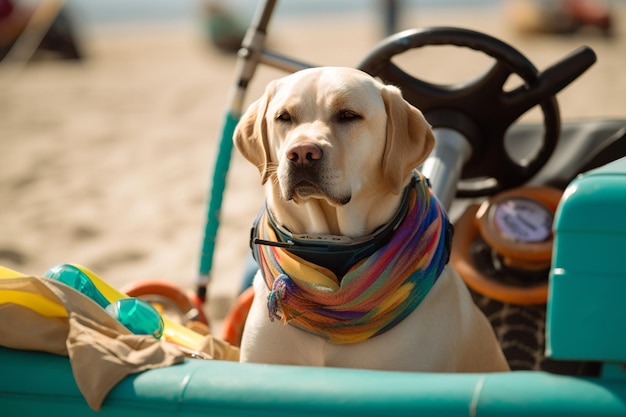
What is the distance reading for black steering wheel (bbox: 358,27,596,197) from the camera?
7.65 feet

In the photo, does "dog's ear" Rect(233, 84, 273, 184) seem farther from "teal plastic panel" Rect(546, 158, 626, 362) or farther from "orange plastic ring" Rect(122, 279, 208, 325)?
"teal plastic panel" Rect(546, 158, 626, 362)

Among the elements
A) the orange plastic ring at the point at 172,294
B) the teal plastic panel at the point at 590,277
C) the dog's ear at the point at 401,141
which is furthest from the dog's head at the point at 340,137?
the orange plastic ring at the point at 172,294

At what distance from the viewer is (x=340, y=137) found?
181cm

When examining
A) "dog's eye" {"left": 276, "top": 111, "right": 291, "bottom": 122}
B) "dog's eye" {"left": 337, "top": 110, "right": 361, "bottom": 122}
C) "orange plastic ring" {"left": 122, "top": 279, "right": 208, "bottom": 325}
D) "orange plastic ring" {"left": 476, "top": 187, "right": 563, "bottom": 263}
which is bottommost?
"orange plastic ring" {"left": 122, "top": 279, "right": 208, "bottom": 325}

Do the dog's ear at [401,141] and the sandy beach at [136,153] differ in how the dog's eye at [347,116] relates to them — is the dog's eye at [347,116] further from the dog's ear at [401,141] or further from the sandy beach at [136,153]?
the sandy beach at [136,153]

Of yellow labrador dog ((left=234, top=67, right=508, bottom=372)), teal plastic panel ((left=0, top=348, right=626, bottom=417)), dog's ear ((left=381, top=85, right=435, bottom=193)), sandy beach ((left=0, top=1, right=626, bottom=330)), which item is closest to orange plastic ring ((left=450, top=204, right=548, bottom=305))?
yellow labrador dog ((left=234, top=67, right=508, bottom=372))

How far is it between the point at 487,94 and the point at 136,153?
4618mm

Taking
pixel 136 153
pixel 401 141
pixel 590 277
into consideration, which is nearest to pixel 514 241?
pixel 401 141

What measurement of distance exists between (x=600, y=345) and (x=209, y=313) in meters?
2.64

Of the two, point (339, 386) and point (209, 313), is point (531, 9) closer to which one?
point (209, 313)

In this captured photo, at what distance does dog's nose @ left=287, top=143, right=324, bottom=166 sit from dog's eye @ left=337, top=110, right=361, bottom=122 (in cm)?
13

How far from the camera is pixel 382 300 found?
67.7 inches

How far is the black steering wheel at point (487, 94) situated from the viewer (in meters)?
2.33

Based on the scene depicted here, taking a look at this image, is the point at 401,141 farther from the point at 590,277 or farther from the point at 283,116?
the point at 590,277
